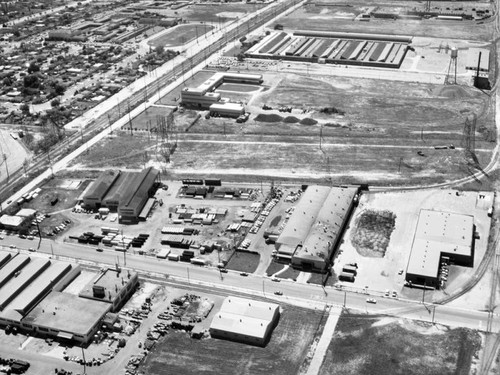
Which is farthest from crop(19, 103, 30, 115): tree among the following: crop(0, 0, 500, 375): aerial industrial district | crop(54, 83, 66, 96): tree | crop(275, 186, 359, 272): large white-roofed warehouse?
crop(275, 186, 359, 272): large white-roofed warehouse

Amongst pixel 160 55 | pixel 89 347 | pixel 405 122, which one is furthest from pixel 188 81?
pixel 89 347

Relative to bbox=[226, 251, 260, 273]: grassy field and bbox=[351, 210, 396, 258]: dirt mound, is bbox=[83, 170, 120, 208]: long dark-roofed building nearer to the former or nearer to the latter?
bbox=[226, 251, 260, 273]: grassy field

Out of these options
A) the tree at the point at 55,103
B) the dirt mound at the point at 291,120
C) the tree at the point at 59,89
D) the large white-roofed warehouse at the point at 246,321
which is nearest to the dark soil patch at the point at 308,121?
the dirt mound at the point at 291,120

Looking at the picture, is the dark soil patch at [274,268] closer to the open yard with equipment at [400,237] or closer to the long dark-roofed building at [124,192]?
the open yard with equipment at [400,237]

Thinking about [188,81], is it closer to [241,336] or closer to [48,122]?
[48,122]

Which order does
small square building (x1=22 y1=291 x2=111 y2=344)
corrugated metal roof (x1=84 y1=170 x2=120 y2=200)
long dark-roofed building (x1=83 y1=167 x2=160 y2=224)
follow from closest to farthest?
small square building (x1=22 y1=291 x2=111 y2=344) < long dark-roofed building (x1=83 y1=167 x2=160 y2=224) < corrugated metal roof (x1=84 y1=170 x2=120 y2=200)

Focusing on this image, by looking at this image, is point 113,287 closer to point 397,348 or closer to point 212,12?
point 397,348
